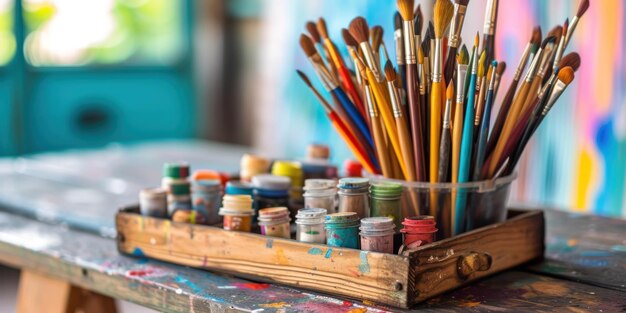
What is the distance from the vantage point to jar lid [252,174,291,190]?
1312 millimetres

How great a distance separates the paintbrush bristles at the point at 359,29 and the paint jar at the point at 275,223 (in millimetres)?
279

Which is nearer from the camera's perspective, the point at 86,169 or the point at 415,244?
the point at 415,244

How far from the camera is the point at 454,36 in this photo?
117cm

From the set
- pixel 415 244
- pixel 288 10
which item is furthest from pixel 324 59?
pixel 288 10

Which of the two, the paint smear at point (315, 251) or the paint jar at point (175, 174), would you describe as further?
the paint jar at point (175, 174)

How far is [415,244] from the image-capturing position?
1.10 m

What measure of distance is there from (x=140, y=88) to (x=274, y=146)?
36.6 inches

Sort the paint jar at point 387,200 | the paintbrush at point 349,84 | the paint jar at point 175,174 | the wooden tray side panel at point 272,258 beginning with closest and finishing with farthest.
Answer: the wooden tray side panel at point 272,258 → the paint jar at point 387,200 → the paintbrush at point 349,84 → the paint jar at point 175,174

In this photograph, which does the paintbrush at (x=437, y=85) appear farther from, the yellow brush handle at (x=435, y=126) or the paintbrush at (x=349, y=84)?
the paintbrush at (x=349, y=84)

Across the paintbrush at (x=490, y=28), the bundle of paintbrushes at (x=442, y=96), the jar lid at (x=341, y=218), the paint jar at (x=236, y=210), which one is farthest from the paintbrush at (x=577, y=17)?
the paint jar at (x=236, y=210)

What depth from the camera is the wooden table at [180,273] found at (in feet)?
3.64

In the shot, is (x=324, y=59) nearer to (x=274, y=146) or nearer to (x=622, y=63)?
(x=622, y=63)

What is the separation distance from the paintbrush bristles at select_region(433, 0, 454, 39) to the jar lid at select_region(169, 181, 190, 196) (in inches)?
19.2

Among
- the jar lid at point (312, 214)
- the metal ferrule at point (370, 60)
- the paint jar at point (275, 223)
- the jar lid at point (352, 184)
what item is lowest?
the paint jar at point (275, 223)
